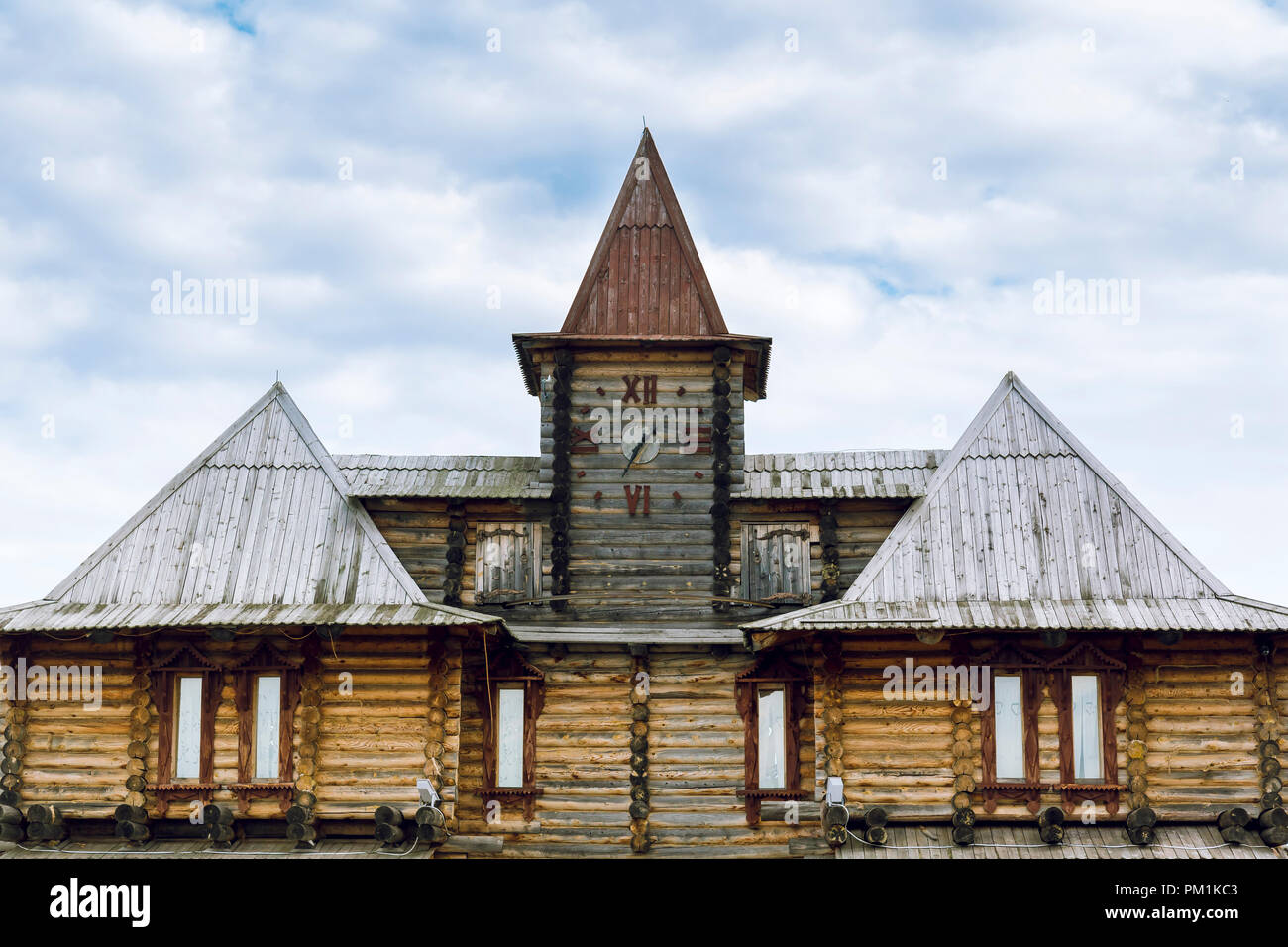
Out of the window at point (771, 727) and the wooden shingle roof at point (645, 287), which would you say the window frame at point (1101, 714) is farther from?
the wooden shingle roof at point (645, 287)

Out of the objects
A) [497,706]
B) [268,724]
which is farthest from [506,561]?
[268,724]

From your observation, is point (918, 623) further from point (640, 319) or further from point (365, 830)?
point (365, 830)

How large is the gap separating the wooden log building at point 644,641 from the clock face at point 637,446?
0.16 ft

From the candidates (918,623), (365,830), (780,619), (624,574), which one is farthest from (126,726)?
(918,623)

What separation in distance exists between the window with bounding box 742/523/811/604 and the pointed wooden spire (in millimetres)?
3474

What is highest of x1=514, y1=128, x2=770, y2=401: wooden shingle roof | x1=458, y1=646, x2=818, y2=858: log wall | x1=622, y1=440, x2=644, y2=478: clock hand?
x1=514, y1=128, x2=770, y2=401: wooden shingle roof

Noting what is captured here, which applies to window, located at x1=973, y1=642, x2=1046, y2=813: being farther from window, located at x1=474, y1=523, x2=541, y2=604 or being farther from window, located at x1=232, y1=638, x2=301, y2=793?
window, located at x1=232, y1=638, x2=301, y2=793

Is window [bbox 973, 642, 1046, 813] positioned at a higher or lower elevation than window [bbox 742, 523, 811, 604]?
lower

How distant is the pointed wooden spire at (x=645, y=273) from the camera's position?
20.8 meters

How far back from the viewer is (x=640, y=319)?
20828 millimetres

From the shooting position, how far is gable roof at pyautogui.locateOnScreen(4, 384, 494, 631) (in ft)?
58.9

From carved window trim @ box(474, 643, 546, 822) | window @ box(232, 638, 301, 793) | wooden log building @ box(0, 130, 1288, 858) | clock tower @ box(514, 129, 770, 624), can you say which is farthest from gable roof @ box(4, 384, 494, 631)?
clock tower @ box(514, 129, 770, 624)

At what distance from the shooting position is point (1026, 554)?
18578 mm

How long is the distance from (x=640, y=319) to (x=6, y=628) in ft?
35.6
